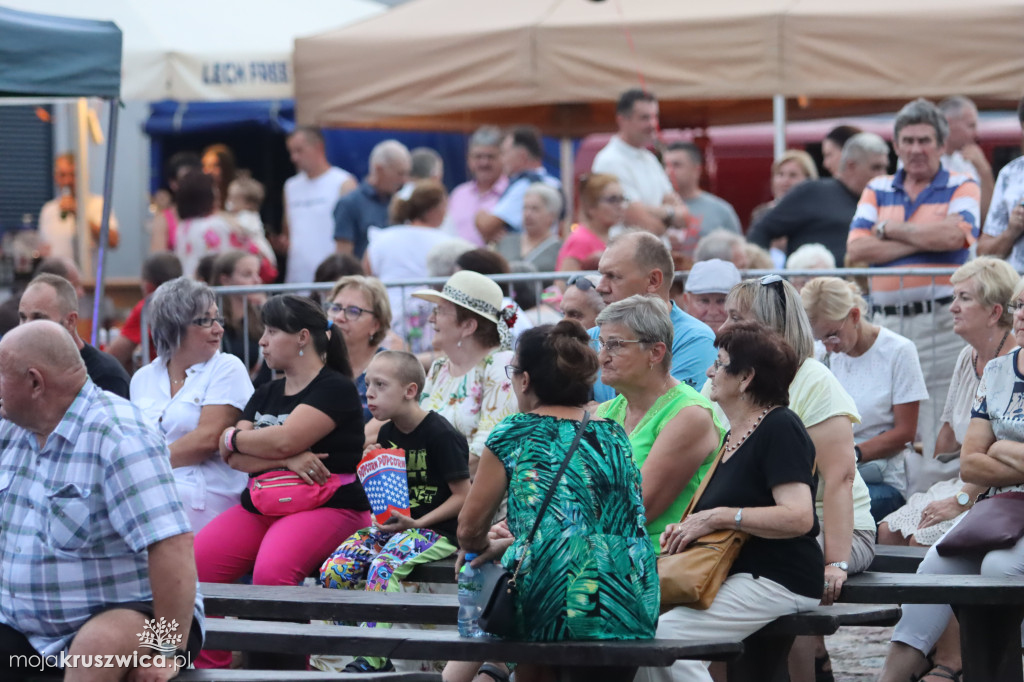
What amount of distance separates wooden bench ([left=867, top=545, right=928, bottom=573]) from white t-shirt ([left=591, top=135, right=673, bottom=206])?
435 centimetres

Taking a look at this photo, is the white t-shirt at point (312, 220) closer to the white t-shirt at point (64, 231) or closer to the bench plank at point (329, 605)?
the white t-shirt at point (64, 231)

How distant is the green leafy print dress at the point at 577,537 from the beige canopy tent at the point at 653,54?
5.63m

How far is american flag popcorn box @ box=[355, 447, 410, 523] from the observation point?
5273mm

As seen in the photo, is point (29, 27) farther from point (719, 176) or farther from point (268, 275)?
point (719, 176)

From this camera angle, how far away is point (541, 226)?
8.69 metres

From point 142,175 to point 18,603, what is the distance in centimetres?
1419

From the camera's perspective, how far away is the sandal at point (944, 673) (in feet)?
16.1

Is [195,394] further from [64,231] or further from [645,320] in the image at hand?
[64,231]

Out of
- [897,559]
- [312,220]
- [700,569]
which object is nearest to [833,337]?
[897,559]

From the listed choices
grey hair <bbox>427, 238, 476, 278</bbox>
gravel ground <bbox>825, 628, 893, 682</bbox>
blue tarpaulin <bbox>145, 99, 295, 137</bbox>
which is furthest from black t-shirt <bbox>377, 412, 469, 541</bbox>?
blue tarpaulin <bbox>145, 99, 295, 137</bbox>

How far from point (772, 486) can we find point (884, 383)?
1.96 m

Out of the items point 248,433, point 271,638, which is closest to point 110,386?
point 248,433

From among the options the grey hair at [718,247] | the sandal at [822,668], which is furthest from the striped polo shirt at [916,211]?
the sandal at [822,668]

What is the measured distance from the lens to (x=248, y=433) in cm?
553
